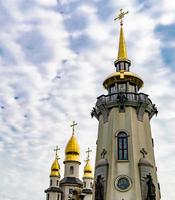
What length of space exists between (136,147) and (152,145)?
9.07 ft

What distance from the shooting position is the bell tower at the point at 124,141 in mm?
33781

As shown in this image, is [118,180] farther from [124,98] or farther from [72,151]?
[72,151]

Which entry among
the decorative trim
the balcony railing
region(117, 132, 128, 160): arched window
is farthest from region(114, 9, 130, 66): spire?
the decorative trim

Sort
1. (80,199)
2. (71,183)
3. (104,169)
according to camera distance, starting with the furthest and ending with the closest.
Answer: (71,183), (104,169), (80,199)

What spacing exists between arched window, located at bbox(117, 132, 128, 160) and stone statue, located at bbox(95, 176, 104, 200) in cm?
283

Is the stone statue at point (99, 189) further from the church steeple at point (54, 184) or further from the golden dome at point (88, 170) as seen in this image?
the golden dome at point (88, 170)

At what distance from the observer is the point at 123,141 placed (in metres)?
36.2

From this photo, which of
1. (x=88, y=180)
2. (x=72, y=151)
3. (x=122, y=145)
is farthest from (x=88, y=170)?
(x=122, y=145)

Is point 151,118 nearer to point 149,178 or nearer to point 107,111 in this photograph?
point 107,111

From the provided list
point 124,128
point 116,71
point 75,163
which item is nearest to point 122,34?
point 116,71

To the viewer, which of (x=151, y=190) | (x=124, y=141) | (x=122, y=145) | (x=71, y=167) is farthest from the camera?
(x=71, y=167)

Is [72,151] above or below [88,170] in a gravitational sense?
above

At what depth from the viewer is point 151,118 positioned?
39.9 metres

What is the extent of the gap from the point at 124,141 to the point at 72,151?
1184 inches
